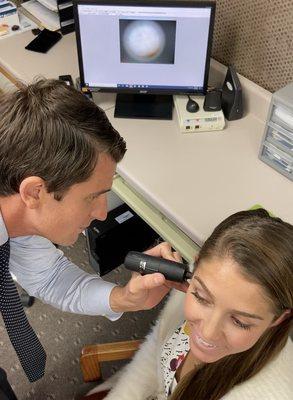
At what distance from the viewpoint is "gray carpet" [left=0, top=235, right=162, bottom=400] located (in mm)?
1727

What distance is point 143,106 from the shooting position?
5.44ft

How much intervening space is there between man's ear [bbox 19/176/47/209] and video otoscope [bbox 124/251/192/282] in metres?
0.24

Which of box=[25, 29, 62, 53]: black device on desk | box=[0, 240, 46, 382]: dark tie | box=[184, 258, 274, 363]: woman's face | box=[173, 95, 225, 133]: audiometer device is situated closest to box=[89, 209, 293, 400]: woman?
box=[184, 258, 274, 363]: woman's face

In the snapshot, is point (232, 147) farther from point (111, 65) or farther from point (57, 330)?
point (57, 330)

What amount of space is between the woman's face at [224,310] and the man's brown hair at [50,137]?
34 centimetres

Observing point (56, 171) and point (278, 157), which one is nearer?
point (56, 171)

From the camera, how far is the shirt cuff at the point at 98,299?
128 centimetres

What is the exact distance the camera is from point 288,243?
0.92m

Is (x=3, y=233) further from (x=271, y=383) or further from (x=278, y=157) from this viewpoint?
(x=278, y=157)

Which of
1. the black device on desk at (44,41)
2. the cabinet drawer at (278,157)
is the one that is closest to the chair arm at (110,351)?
the cabinet drawer at (278,157)

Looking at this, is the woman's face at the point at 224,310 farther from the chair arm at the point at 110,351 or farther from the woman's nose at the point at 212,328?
the chair arm at the point at 110,351

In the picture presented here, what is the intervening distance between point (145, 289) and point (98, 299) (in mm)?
203

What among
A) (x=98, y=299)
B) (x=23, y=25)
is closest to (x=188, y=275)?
(x=98, y=299)

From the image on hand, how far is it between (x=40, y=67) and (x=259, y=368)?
137 cm
